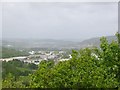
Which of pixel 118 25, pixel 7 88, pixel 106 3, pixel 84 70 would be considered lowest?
pixel 7 88

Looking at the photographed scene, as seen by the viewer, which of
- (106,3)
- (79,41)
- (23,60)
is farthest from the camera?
(23,60)

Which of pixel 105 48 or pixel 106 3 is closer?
pixel 105 48

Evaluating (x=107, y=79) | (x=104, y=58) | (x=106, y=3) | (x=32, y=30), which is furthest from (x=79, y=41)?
(x=107, y=79)

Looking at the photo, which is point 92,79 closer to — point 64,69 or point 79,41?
point 64,69

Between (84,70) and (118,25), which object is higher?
(118,25)

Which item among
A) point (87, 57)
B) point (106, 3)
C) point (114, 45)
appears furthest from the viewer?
point (106, 3)

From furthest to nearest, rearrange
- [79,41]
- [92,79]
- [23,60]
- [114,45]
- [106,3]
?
[23,60]
[79,41]
[106,3]
[114,45]
[92,79]

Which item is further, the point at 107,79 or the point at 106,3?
the point at 106,3

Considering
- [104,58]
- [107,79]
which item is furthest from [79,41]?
[107,79]

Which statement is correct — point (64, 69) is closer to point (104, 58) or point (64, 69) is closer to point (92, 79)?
point (92, 79)
